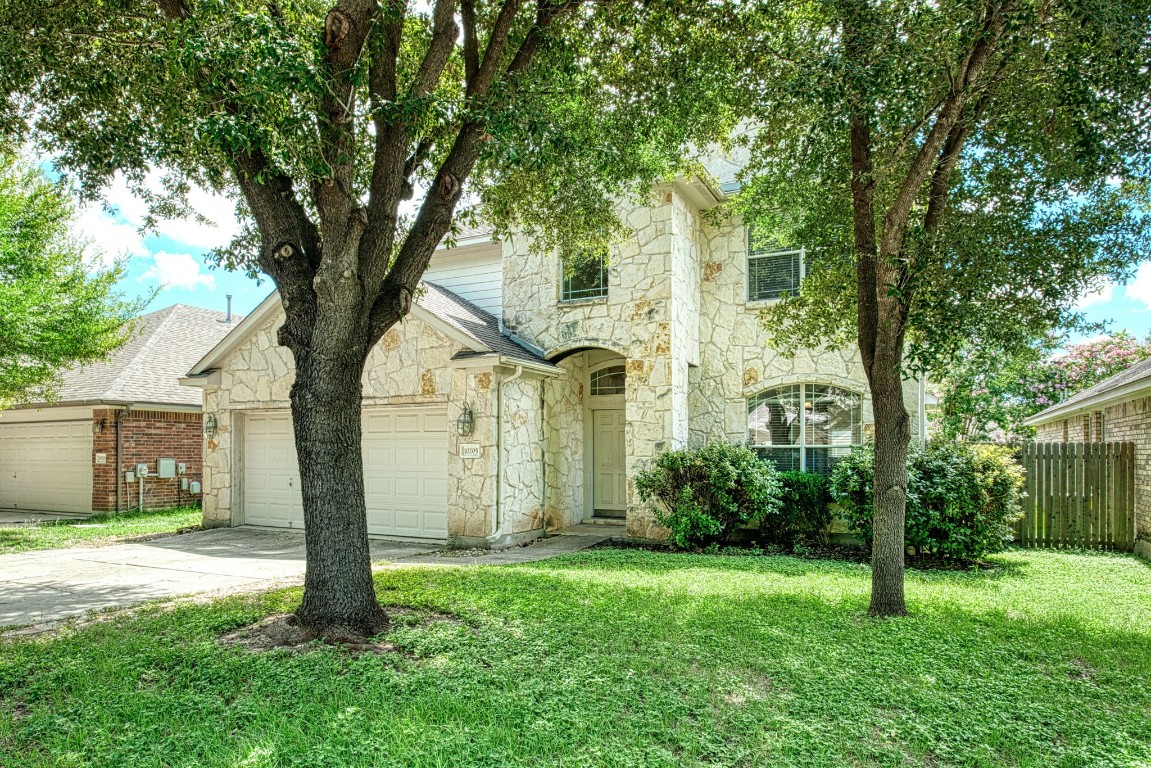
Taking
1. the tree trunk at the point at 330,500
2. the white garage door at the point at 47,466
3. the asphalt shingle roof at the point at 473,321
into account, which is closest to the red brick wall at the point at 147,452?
the white garage door at the point at 47,466

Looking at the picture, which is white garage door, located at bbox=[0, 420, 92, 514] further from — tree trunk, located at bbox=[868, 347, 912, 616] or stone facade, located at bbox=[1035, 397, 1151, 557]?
stone facade, located at bbox=[1035, 397, 1151, 557]

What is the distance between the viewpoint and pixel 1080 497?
36.3 feet

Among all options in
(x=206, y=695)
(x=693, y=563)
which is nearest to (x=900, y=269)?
(x=693, y=563)

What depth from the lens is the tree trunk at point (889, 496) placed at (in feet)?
19.5

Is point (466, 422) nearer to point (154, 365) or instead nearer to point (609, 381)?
point (609, 381)

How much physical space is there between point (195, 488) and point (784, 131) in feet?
52.8

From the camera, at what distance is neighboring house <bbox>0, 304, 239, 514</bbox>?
1523 centimetres

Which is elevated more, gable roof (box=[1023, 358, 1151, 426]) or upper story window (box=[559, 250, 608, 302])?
upper story window (box=[559, 250, 608, 302])

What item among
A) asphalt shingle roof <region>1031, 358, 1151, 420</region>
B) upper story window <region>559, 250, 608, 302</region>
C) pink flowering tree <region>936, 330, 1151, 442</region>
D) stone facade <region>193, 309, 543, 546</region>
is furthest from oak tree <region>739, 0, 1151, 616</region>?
pink flowering tree <region>936, 330, 1151, 442</region>

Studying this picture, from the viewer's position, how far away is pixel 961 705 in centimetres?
401

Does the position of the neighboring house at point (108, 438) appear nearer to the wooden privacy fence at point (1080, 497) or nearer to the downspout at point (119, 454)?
the downspout at point (119, 454)

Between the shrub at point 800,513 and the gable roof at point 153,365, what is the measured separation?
518 inches

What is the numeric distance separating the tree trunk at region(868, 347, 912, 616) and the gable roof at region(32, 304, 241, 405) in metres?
14.3

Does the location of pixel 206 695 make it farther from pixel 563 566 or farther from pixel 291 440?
pixel 291 440
